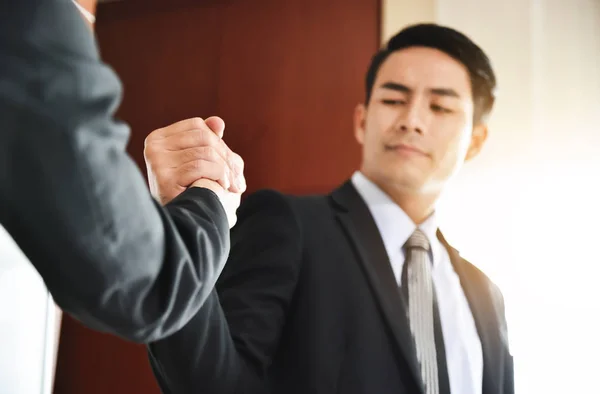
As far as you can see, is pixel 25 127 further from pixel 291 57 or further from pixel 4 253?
pixel 291 57

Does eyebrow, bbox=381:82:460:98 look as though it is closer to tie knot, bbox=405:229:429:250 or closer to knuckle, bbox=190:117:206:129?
tie knot, bbox=405:229:429:250

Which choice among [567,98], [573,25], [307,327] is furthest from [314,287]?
[573,25]

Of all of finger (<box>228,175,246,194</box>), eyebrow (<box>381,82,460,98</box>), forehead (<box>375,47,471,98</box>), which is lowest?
finger (<box>228,175,246,194</box>)

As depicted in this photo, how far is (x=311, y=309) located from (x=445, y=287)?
10.9 inches

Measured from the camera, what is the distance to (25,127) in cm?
21

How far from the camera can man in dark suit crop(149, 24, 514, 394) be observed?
584 mm

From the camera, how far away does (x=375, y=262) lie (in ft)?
2.39

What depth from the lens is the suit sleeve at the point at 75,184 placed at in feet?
0.71

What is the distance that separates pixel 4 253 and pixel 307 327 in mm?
523

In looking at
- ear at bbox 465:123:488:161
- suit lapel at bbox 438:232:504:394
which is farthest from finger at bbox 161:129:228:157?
ear at bbox 465:123:488:161

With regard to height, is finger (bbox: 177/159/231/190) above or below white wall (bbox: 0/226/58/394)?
above

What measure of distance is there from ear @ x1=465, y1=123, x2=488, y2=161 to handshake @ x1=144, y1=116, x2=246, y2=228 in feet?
2.08

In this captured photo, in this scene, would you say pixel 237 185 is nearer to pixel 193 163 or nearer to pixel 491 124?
pixel 193 163

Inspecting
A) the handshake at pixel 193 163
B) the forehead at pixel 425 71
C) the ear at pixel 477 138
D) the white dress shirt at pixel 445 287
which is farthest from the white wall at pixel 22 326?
the ear at pixel 477 138
